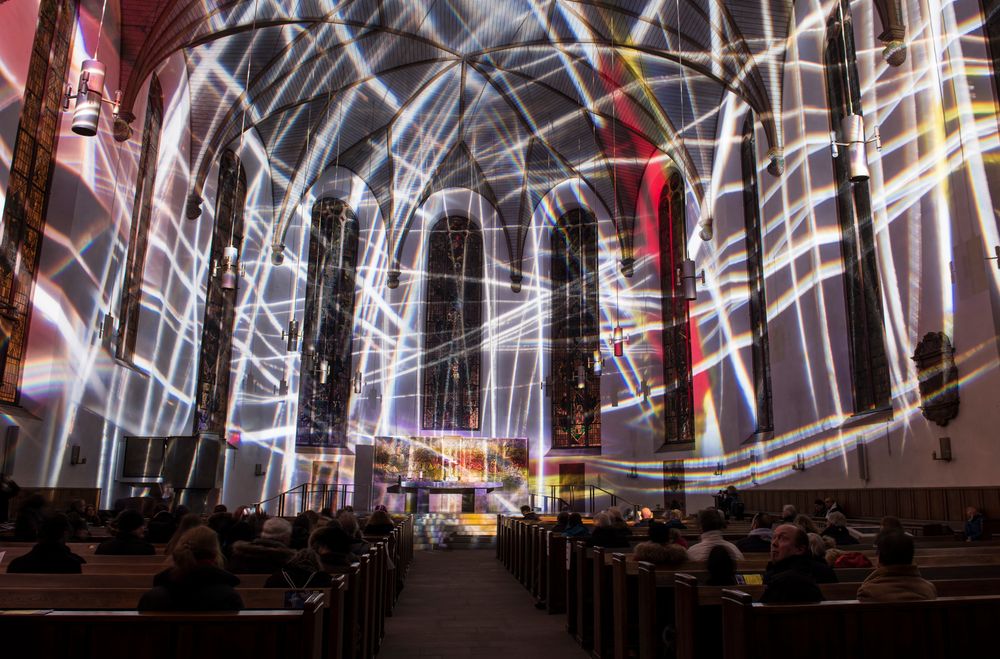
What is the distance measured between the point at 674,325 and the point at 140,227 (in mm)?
11816

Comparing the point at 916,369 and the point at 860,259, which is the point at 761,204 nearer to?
the point at 860,259

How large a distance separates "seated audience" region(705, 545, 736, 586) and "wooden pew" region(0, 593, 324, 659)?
199 cm

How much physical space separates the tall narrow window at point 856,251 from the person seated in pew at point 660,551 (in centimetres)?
744

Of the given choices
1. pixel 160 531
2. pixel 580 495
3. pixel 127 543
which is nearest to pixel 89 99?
pixel 160 531

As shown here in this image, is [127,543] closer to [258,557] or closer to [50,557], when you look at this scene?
[50,557]

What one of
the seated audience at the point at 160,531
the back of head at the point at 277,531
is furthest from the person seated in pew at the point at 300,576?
the seated audience at the point at 160,531

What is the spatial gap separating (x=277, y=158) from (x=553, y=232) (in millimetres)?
7786

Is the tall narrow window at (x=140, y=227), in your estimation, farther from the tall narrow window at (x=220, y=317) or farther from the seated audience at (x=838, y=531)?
the seated audience at (x=838, y=531)

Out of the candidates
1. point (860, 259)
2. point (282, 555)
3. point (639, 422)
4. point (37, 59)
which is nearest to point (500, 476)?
point (639, 422)

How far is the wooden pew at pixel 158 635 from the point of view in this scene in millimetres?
2494

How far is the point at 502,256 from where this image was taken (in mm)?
21891

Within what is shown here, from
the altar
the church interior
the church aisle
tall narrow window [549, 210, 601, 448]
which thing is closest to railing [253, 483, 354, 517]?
the church interior

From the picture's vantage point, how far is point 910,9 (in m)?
9.57

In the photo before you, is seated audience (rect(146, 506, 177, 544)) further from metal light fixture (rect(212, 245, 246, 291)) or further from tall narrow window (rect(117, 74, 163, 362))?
tall narrow window (rect(117, 74, 163, 362))
